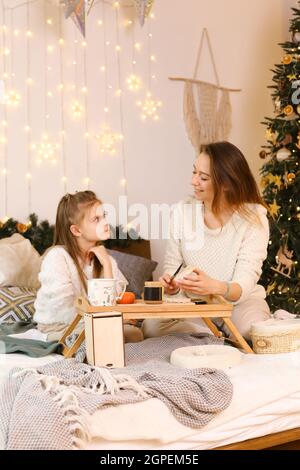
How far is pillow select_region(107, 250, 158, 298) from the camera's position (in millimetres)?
3488

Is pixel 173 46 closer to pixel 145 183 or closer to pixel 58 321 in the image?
pixel 145 183

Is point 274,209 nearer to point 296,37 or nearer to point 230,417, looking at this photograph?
point 296,37

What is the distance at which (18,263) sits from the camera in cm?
329

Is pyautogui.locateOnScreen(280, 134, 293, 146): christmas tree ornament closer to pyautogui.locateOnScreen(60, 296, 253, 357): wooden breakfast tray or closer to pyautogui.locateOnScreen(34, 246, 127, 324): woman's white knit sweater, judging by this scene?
pyautogui.locateOnScreen(34, 246, 127, 324): woman's white knit sweater

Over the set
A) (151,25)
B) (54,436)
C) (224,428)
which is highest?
(151,25)

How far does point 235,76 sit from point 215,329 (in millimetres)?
2583

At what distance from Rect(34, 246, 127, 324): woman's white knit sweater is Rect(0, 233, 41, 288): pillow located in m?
0.50

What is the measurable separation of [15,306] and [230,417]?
56.3 inches

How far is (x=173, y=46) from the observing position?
4.34 metres

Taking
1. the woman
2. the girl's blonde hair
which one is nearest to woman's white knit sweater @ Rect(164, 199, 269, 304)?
the woman

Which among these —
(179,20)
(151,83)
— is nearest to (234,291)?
(151,83)

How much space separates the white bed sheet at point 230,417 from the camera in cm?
168

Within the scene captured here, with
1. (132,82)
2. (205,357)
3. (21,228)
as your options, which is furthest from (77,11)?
(205,357)

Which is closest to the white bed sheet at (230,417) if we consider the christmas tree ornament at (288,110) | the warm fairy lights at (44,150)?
the warm fairy lights at (44,150)
